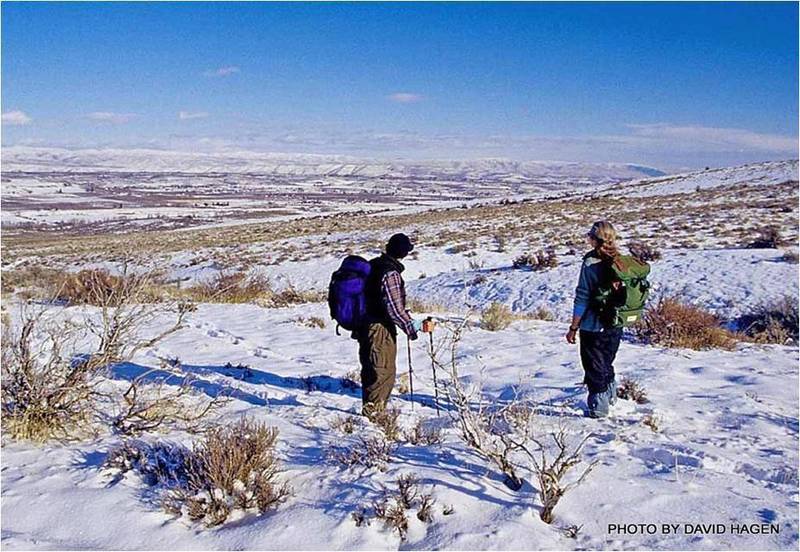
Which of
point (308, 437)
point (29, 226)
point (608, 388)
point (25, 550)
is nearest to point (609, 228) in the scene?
point (608, 388)

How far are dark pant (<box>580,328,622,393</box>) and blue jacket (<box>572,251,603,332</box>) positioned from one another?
9 cm

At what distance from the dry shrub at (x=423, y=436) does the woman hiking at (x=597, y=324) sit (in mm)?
1460

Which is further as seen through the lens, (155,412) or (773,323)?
(773,323)

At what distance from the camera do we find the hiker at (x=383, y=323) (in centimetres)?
510

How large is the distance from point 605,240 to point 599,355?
1.01 m

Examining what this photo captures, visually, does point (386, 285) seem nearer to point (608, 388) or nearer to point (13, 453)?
point (608, 388)

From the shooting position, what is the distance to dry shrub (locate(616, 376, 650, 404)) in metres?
5.81

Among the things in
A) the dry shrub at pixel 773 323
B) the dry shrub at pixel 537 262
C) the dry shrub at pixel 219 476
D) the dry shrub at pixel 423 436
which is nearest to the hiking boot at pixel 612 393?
the dry shrub at pixel 423 436

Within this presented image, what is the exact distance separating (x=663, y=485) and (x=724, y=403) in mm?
2465

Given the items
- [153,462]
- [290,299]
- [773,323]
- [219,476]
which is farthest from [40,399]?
[773,323]

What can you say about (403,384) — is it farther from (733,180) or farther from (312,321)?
(733,180)

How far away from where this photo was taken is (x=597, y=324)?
5.09 m

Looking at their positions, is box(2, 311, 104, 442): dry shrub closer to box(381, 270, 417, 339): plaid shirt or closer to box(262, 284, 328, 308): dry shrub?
box(381, 270, 417, 339): plaid shirt

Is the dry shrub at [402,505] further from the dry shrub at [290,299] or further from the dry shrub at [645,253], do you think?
the dry shrub at [645,253]
